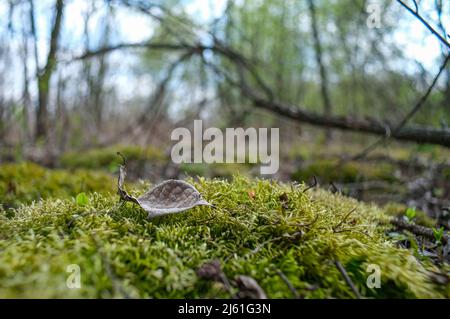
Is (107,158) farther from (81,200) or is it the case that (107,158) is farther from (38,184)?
(81,200)

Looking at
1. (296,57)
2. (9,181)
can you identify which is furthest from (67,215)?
(296,57)

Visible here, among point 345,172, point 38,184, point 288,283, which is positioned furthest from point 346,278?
point 345,172

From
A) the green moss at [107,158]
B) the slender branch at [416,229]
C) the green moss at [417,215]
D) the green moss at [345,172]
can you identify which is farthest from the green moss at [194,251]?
the green moss at [107,158]

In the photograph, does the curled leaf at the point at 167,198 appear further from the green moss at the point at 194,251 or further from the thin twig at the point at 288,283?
the thin twig at the point at 288,283

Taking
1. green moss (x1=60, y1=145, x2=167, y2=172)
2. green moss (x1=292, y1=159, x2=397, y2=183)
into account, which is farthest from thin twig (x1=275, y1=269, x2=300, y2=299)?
green moss (x1=60, y1=145, x2=167, y2=172)

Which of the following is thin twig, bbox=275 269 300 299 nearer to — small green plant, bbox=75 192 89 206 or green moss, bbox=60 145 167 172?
small green plant, bbox=75 192 89 206
